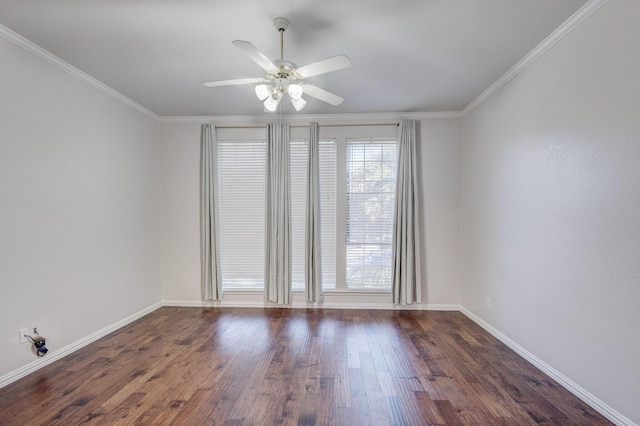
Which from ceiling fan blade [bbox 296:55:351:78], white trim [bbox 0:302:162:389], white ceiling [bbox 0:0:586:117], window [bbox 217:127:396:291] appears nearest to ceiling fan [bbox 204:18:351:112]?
ceiling fan blade [bbox 296:55:351:78]

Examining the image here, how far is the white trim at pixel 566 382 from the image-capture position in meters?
1.86

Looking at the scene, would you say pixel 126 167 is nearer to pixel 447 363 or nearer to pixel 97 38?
pixel 97 38

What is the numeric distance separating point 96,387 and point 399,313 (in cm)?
327

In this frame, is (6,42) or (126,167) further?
(126,167)

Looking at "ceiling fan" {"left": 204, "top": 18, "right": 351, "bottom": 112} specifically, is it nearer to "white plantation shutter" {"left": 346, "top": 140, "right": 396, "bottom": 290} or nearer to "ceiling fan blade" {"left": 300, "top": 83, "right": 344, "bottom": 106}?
"ceiling fan blade" {"left": 300, "top": 83, "right": 344, "bottom": 106}

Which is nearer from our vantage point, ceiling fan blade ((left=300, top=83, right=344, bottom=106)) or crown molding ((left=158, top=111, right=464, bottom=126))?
ceiling fan blade ((left=300, top=83, right=344, bottom=106))

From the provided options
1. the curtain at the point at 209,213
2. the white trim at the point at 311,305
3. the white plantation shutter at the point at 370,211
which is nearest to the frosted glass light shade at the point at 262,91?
the white plantation shutter at the point at 370,211

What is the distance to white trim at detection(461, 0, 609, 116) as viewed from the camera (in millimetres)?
1988

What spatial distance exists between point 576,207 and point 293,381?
2482 millimetres

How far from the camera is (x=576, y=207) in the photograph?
215cm

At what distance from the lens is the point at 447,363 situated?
8.71 ft

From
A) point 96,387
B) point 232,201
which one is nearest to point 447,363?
point 96,387

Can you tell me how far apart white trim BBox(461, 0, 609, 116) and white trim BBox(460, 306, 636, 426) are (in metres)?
2.58

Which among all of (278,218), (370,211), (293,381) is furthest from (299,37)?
(293,381)
